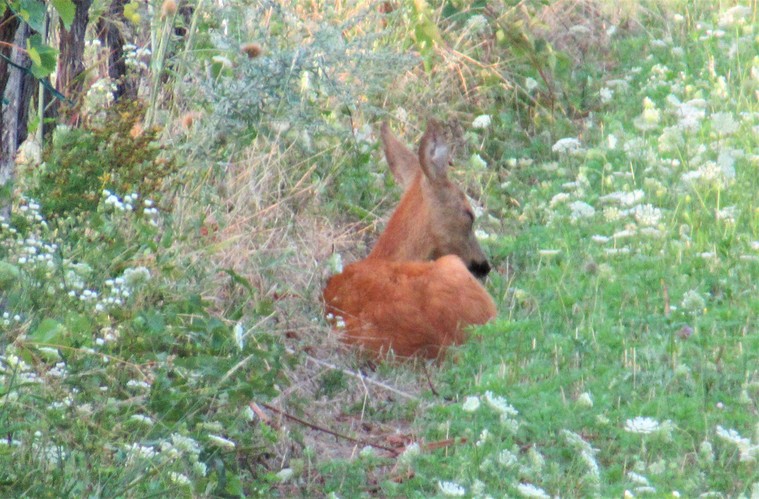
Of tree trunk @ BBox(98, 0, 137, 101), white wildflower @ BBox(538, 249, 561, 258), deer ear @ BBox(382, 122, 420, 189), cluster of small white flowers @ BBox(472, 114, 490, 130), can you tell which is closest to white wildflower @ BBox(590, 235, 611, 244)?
white wildflower @ BBox(538, 249, 561, 258)

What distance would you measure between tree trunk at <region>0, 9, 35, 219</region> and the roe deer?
1755 millimetres

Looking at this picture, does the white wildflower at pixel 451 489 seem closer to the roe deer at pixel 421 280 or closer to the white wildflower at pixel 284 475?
the white wildflower at pixel 284 475

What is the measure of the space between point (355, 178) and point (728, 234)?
2.34 m

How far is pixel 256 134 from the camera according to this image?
6.66m

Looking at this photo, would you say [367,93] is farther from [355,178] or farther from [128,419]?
[128,419]

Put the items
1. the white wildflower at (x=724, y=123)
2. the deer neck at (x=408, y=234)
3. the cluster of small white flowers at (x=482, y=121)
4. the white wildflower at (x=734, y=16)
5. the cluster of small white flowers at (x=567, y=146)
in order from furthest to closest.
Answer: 1. the white wildflower at (x=734, y=16)
2. the cluster of small white flowers at (x=482, y=121)
3. the cluster of small white flowers at (x=567, y=146)
4. the white wildflower at (x=724, y=123)
5. the deer neck at (x=408, y=234)

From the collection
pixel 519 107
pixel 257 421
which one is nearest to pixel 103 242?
pixel 257 421

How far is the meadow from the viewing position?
439 centimetres

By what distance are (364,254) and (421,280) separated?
130cm

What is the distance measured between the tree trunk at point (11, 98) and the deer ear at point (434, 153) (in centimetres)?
219

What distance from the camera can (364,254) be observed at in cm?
750

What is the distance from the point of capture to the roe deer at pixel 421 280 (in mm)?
6020

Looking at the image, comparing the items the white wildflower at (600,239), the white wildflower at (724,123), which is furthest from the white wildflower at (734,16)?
the white wildflower at (600,239)

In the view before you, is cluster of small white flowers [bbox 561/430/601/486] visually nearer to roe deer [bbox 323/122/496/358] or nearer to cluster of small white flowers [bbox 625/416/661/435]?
cluster of small white flowers [bbox 625/416/661/435]
